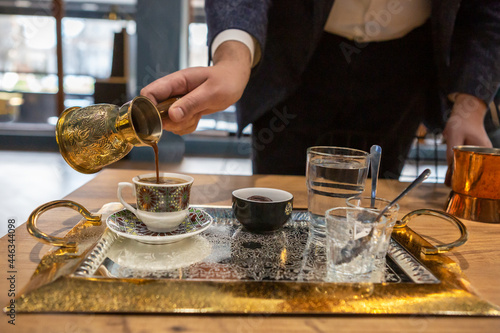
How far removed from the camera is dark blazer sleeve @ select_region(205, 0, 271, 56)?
1141mm

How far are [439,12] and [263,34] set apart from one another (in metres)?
0.58

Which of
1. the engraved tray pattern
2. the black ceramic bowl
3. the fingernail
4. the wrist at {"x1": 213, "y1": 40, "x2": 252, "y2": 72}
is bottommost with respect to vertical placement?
the engraved tray pattern

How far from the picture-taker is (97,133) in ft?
2.49

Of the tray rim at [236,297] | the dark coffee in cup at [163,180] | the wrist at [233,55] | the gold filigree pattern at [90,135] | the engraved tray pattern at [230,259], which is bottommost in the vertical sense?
the engraved tray pattern at [230,259]

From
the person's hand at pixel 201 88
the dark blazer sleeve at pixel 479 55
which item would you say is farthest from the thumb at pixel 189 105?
the dark blazer sleeve at pixel 479 55

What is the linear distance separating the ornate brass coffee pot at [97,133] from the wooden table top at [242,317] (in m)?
0.16

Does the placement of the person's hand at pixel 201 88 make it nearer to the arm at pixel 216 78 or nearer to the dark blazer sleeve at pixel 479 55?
the arm at pixel 216 78

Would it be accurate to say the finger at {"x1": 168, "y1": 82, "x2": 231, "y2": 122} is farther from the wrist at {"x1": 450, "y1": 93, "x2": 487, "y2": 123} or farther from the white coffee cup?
the wrist at {"x1": 450, "y1": 93, "x2": 487, "y2": 123}

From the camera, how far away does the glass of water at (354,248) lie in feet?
2.05

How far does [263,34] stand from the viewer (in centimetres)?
118

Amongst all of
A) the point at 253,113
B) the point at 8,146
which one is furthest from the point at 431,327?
the point at 8,146

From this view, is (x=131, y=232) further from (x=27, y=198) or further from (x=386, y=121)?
(x=27, y=198)

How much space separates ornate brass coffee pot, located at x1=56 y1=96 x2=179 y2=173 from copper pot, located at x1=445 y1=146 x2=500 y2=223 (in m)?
0.76

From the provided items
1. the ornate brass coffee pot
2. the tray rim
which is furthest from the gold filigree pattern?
the tray rim
